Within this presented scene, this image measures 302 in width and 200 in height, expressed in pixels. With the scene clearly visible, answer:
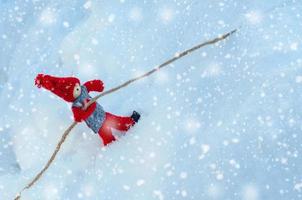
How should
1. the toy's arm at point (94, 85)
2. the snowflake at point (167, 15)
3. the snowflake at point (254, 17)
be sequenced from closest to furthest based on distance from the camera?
the toy's arm at point (94, 85), the snowflake at point (254, 17), the snowflake at point (167, 15)

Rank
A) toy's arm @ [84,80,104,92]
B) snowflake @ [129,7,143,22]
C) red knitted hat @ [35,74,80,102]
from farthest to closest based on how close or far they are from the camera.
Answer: snowflake @ [129,7,143,22] → toy's arm @ [84,80,104,92] → red knitted hat @ [35,74,80,102]

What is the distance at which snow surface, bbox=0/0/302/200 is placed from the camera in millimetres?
3324

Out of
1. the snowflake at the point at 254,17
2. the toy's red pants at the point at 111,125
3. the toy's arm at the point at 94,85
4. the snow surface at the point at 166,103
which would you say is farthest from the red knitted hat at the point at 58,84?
the snowflake at the point at 254,17

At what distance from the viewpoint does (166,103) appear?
375 cm

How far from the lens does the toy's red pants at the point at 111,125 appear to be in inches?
141

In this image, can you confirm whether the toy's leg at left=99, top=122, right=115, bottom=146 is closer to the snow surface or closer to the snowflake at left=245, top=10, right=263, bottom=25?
the snow surface

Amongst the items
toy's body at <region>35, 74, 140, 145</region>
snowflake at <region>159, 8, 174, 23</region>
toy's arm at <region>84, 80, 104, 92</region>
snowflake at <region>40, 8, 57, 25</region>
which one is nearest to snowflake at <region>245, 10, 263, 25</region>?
snowflake at <region>159, 8, 174, 23</region>

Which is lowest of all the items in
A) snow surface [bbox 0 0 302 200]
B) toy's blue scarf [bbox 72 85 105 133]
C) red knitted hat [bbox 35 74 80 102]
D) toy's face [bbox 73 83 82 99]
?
snow surface [bbox 0 0 302 200]

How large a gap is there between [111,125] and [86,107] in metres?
0.32

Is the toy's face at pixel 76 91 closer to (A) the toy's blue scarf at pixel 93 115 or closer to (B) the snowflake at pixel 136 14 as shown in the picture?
(A) the toy's blue scarf at pixel 93 115

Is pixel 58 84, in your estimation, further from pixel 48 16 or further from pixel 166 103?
pixel 48 16

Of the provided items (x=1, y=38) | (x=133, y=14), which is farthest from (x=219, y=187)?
(x=1, y=38)

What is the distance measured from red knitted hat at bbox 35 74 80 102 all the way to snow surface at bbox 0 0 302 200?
61cm

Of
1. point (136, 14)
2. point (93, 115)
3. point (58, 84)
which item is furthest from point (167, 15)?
point (58, 84)
